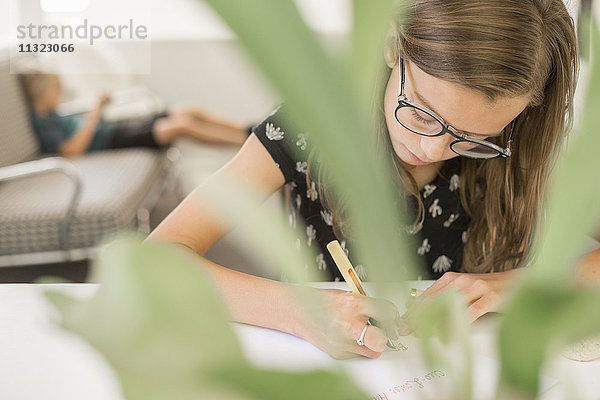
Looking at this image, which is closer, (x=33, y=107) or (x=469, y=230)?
(x=469, y=230)

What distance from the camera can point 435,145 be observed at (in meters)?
0.76

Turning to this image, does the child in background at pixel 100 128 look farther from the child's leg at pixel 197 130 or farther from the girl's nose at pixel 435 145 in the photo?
the girl's nose at pixel 435 145

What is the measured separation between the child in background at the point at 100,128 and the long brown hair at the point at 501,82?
2038 mm

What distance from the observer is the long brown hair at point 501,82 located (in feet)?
2.28

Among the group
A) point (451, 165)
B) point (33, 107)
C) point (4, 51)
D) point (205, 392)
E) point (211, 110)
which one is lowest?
point (211, 110)

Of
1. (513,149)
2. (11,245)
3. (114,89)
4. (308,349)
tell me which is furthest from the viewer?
(114,89)

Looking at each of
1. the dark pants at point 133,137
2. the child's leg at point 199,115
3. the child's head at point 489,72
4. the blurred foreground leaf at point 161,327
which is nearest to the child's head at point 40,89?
the dark pants at point 133,137

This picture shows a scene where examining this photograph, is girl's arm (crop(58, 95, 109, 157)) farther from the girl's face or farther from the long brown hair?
the girl's face

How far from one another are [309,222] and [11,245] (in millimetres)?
1363

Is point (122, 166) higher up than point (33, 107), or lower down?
lower down

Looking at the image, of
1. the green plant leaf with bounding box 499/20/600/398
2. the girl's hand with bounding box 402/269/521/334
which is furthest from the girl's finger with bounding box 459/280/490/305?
the green plant leaf with bounding box 499/20/600/398

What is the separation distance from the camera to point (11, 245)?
6.66 ft

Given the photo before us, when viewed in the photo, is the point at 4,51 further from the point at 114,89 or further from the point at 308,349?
the point at 308,349

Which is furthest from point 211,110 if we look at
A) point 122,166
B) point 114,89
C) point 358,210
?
point 358,210
